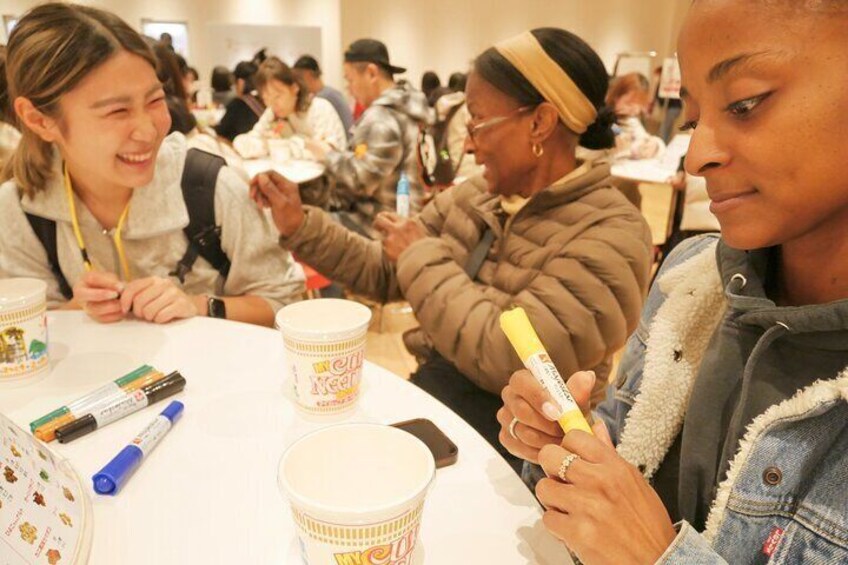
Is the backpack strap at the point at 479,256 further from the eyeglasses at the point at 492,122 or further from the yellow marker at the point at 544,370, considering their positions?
the yellow marker at the point at 544,370

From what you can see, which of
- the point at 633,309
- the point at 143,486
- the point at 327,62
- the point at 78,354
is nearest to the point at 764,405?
the point at 633,309

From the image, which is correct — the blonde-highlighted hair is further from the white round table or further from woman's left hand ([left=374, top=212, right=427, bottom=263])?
woman's left hand ([left=374, top=212, right=427, bottom=263])

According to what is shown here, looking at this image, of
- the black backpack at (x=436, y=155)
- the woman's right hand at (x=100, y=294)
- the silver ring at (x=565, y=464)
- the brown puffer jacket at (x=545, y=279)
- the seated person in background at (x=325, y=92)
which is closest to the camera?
the silver ring at (x=565, y=464)

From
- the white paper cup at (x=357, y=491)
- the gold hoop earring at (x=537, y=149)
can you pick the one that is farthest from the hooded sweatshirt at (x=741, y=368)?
the gold hoop earring at (x=537, y=149)

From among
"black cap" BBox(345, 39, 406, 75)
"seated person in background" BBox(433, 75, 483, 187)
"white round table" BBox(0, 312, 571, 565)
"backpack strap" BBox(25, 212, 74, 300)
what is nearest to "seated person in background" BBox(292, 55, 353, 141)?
"black cap" BBox(345, 39, 406, 75)

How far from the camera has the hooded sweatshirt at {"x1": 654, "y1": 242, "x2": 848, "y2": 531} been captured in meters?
0.69

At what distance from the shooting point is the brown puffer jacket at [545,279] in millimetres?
1309

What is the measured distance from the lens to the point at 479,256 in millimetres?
1578

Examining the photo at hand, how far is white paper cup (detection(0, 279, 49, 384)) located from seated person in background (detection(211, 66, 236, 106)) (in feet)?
23.1

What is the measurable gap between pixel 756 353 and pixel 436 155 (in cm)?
290

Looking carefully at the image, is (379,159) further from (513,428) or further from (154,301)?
(513,428)

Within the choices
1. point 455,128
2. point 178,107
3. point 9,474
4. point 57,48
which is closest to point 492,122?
point 57,48

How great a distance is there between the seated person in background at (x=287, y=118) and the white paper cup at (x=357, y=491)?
3890 mm

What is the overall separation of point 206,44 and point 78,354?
28.8ft
